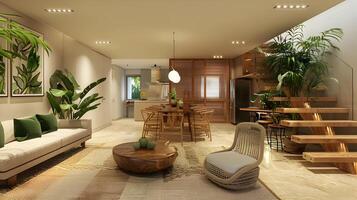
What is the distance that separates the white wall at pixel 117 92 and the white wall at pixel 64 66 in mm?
2094

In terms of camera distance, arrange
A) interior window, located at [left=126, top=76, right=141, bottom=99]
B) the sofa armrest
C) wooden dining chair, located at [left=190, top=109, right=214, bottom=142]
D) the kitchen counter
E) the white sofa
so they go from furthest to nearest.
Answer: interior window, located at [left=126, top=76, right=141, bottom=99]
the kitchen counter
wooden dining chair, located at [left=190, top=109, right=214, bottom=142]
the sofa armrest
the white sofa

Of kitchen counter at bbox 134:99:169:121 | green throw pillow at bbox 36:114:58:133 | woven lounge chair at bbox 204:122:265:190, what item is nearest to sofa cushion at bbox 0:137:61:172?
green throw pillow at bbox 36:114:58:133

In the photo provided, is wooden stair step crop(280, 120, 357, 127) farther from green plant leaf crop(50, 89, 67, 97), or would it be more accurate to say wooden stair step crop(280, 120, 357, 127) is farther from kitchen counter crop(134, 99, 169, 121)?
kitchen counter crop(134, 99, 169, 121)

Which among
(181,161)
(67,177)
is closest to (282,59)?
(181,161)

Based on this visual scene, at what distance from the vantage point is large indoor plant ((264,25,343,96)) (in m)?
5.17

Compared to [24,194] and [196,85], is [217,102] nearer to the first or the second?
[196,85]

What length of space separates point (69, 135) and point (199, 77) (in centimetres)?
646

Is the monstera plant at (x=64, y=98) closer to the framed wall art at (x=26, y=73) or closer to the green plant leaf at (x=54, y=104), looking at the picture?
the green plant leaf at (x=54, y=104)

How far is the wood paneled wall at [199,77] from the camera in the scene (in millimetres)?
10406

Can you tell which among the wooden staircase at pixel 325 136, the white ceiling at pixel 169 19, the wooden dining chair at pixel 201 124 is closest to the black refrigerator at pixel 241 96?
the white ceiling at pixel 169 19

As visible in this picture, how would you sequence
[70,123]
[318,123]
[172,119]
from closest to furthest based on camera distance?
1. [318,123]
2. [70,123]
3. [172,119]

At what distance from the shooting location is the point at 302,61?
5395mm

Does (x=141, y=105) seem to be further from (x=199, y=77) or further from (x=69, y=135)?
(x=69, y=135)

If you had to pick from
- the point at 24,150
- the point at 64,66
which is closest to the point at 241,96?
the point at 64,66
